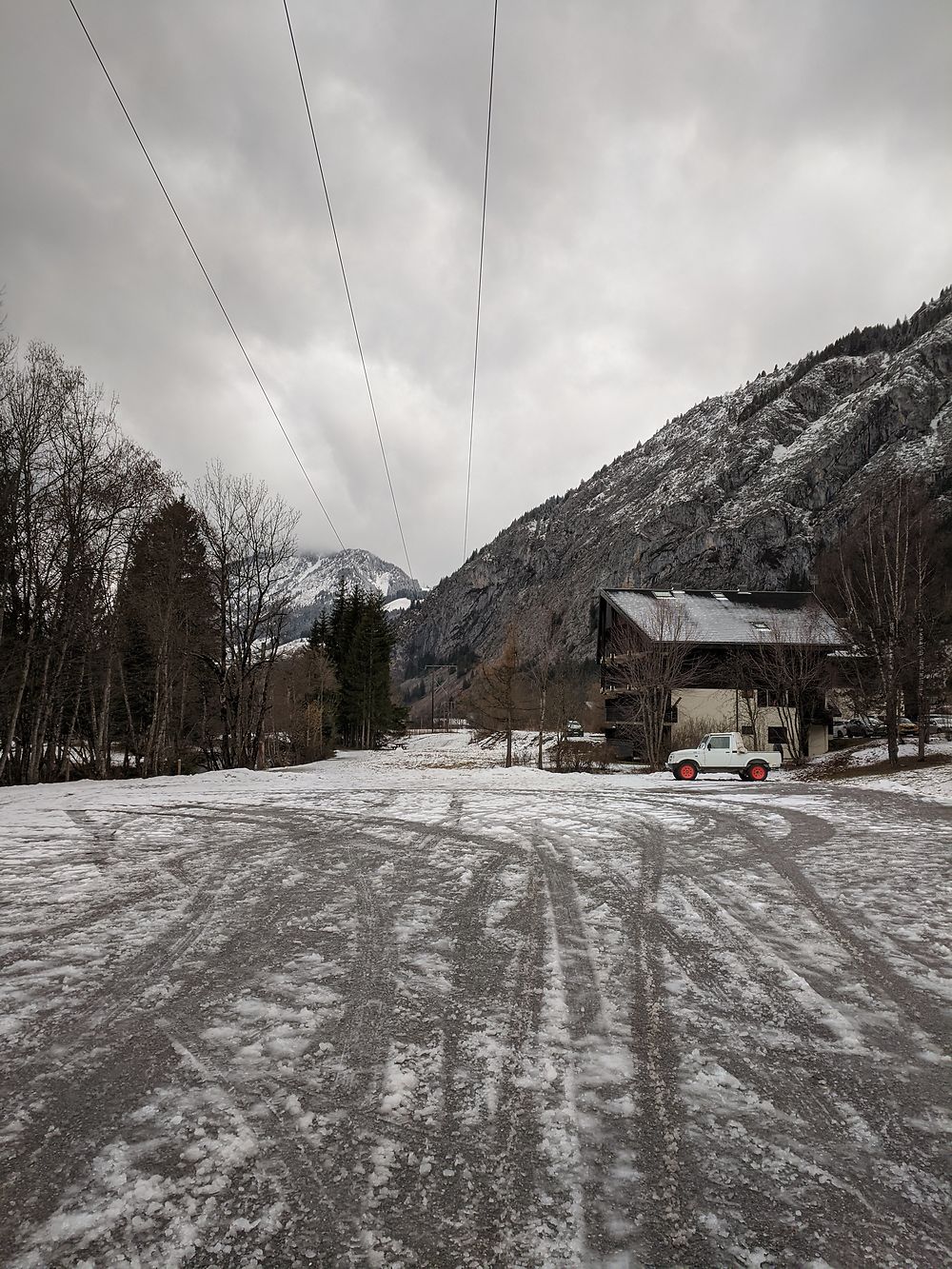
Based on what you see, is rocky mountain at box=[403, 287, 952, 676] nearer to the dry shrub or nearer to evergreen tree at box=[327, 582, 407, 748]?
evergreen tree at box=[327, 582, 407, 748]

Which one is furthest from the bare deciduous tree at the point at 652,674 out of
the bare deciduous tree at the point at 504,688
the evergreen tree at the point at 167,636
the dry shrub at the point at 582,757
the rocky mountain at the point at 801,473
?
the rocky mountain at the point at 801,473

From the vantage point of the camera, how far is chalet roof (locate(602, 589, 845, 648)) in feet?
112

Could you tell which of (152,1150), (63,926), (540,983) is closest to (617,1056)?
(540,983)

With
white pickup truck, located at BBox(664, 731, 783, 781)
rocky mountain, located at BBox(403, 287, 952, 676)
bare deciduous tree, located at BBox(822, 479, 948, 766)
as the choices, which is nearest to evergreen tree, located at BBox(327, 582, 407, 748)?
white pickup truck, located at BBox(664, 731, 783, 781)

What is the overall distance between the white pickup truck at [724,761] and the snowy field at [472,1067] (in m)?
17.4

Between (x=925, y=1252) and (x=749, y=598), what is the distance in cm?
4558

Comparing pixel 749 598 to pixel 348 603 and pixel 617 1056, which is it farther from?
pixel 617 1056

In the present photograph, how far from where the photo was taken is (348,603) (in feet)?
202

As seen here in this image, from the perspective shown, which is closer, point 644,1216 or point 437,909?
point 644,1216

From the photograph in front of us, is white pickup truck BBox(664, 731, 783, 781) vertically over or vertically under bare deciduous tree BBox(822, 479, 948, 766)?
under

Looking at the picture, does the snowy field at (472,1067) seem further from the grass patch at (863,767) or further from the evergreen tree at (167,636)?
the evergreen tree at (167,636)

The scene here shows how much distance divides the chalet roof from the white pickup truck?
9.54 m

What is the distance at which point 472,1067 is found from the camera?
2.91 m

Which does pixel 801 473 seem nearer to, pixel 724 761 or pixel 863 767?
pixel 863 767
